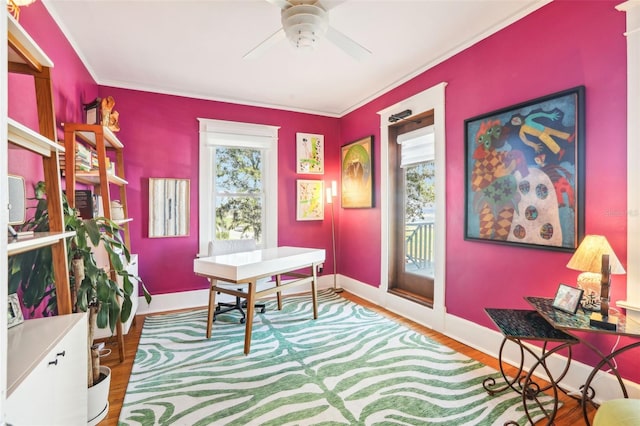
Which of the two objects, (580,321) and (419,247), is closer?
(580,321)

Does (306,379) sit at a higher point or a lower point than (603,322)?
lower

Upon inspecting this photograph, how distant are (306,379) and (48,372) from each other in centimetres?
151

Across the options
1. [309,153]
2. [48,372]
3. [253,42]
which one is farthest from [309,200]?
[48,372]

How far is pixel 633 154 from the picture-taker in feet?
5.78

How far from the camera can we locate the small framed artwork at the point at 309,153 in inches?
177

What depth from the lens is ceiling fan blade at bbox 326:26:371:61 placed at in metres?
2.01

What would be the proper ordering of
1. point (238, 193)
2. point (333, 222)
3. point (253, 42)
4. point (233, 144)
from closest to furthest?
point (253, 42), point (233, 144), point (238, 193), point (333, 222)

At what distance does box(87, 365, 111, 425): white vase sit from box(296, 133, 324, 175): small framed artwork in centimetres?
325

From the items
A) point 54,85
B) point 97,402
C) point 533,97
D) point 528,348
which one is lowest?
point 97,402

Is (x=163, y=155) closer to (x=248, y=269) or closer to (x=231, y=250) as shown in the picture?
(x=231, y=250)

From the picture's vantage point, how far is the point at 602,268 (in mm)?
1650

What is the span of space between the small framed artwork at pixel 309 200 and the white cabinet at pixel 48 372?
3.19m

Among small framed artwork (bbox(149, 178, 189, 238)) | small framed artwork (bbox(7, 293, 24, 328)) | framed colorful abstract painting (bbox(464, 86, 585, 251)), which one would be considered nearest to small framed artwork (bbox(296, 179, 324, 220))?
small framed artwork (bbox(149, 178, 189, 238))

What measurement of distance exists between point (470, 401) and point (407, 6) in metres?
2.64
